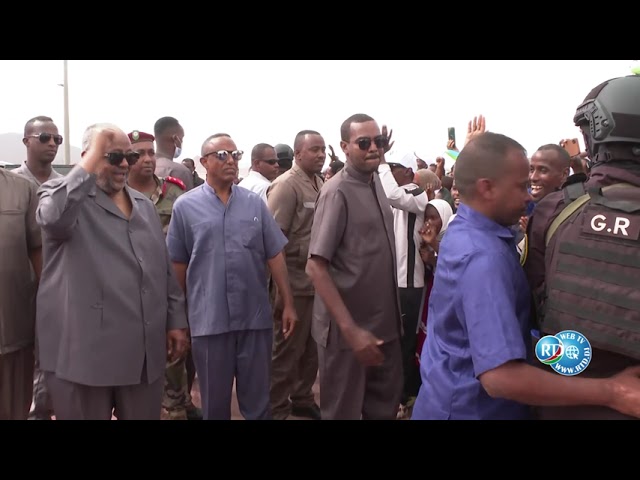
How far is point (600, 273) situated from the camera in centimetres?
171

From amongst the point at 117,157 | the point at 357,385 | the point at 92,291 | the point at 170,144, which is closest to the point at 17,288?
the point at 92,291

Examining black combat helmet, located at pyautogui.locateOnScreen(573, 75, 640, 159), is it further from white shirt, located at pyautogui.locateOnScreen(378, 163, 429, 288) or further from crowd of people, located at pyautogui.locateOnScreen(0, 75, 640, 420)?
white shirt, located at pyautogui.locateOnScreen(378, 163, 429, 288)

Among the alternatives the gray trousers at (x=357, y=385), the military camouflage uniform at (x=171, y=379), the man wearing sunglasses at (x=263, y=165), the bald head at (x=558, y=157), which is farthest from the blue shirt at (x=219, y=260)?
the man wearing sunglasses at (x=263, y=165)

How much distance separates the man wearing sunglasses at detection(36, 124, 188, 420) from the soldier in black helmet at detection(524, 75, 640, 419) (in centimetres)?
204

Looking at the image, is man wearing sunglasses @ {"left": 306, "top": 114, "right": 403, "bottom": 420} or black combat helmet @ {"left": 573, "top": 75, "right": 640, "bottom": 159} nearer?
black combat helmet @ {"left": 573, "top": 75, "right": 640, "bottom": 159}

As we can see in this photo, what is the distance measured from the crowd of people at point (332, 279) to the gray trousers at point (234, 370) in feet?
0.04

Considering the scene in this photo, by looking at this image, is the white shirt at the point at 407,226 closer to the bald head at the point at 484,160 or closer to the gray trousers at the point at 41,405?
the bald head at the point at 484,160

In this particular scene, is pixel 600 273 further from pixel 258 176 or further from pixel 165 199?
pixel 258 176

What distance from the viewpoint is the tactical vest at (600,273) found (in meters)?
1.64

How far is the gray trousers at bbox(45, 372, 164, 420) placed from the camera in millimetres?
2842

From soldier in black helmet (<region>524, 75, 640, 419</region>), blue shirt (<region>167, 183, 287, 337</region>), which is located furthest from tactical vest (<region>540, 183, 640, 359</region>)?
blue shirt (<region>167, 183, 287, 337</region>)

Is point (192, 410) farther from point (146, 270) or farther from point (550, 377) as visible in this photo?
point (550, 377)

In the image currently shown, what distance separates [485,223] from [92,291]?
6.58 ft

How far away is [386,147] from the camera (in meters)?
3.75
